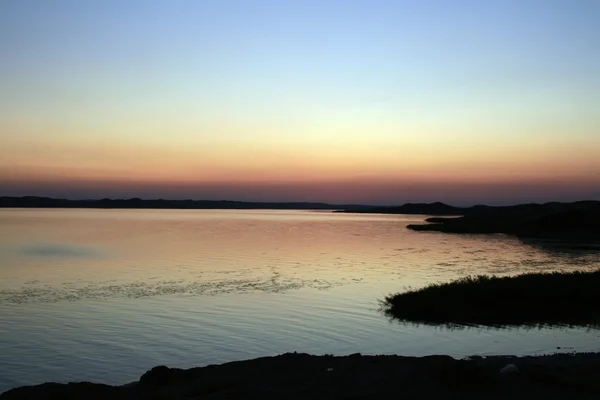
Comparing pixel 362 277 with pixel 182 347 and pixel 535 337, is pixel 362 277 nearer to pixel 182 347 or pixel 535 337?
pixel 535 337

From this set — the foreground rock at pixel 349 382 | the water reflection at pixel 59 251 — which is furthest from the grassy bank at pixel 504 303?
the water reflection at pixel 59 251

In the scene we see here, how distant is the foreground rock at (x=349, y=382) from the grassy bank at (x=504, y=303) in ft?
→ 34.3

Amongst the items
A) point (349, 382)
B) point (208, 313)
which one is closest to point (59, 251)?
point (208, 313)

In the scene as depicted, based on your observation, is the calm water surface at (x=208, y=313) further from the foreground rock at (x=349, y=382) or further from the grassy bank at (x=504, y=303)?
the foreground rock at (x=349, y=382)

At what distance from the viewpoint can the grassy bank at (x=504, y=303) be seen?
1001 inches

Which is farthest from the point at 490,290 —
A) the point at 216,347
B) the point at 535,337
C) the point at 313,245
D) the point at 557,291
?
the point at 313,245

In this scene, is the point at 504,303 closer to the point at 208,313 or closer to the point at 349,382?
the point at 208,313

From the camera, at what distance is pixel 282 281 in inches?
1491

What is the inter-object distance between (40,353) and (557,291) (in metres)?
24.6

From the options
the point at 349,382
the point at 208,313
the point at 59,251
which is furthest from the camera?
the point at 59,251

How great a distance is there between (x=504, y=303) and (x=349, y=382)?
17475mm

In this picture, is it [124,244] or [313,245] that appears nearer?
[124,244]

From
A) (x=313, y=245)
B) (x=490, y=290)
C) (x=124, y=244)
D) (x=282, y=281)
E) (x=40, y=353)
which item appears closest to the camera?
(x=40, y=353)

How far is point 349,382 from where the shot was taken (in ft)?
43.2
